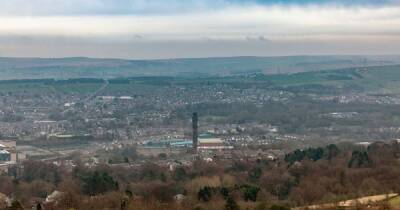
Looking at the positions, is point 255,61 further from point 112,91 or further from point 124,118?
point 124,118

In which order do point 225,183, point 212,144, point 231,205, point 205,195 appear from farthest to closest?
point 212,144, point 225,183, point 205,195, point 231,205

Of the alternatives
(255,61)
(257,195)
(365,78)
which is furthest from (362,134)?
(255,61)

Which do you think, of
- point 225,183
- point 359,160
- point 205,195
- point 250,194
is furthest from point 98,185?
point 359,160

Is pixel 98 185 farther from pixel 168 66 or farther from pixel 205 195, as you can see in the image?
pixel 168 66

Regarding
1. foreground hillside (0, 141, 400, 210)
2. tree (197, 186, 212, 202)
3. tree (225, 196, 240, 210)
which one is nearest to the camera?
tree (225, 196, 240, 210)

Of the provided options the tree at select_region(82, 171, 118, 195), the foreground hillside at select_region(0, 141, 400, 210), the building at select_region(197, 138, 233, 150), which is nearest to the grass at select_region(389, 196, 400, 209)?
the foreground hillside at select_region(0, 141, 400, 210)

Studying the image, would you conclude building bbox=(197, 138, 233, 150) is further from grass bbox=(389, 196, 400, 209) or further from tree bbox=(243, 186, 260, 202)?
grass bbox=(389, 196, 400, 209)

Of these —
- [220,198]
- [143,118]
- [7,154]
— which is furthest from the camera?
[143,118]

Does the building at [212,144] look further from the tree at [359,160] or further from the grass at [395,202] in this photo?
the grass at [395,202]
